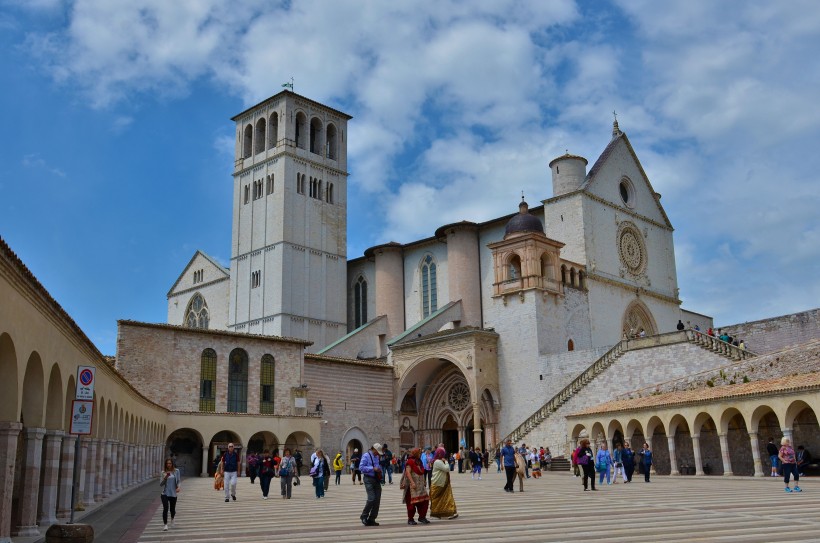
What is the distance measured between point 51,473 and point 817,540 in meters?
11.3

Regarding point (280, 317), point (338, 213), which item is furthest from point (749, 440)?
point (338, 213)

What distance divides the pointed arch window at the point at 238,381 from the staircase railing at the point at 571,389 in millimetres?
12652

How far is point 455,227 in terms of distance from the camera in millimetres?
51562

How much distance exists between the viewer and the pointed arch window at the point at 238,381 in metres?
38.9

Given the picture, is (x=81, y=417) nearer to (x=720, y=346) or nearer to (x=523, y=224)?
(x=720, y=346)

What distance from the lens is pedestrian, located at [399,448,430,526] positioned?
13.5 metres

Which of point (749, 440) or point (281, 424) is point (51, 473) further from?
point (281, 424)

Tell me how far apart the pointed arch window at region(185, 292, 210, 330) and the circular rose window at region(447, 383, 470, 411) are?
80.2 feet

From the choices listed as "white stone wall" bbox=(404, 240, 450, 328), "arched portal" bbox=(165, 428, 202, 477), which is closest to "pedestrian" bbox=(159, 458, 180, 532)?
"arched portal" bbox=(165, 428, 202, 477)

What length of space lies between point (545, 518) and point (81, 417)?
23.9 ft

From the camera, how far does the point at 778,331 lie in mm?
37281

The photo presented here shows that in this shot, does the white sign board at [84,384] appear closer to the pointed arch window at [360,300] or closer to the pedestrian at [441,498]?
the pedestrian at [441,498]

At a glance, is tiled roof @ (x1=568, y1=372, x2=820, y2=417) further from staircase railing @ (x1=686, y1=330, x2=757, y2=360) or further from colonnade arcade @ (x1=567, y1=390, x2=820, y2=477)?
staircase railing @ (x1=686, y1=330, x2=757, y2=360)

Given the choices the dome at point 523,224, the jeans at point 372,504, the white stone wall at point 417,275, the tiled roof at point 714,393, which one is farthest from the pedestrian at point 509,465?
the white stone wall at point 417,275
